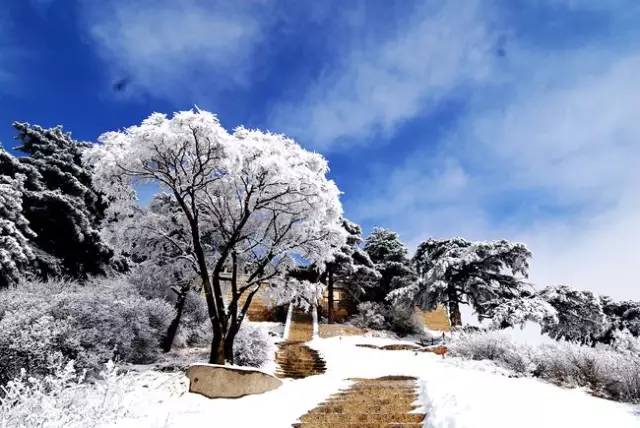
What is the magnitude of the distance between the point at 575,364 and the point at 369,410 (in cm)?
490

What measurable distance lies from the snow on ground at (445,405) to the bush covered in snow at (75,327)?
152 cm

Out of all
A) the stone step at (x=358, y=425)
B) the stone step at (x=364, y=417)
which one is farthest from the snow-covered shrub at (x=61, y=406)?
the stone step at (x=364, y=417)

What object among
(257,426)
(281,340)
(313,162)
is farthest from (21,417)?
(281,340)

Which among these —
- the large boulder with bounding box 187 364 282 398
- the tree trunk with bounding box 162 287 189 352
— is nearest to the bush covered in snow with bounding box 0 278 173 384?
the tree trunk with bounding box 162 287 189 352

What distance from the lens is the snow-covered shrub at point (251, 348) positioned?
13.6 m

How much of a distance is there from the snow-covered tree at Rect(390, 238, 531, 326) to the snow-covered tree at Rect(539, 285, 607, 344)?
2.44 m

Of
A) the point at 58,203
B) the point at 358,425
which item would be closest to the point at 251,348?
the point at 358,425

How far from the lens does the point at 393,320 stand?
27219 millimetres

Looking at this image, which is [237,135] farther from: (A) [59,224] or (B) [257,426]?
(A) [59,224]

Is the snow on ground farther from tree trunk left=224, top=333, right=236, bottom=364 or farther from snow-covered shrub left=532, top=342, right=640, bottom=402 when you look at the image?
tree trunk left=224, top=333, right=236, bottom=364

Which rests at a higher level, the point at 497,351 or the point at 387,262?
the point at 387,262

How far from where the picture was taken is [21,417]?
409 cm

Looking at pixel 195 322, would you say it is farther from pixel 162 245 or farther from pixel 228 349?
pixel 228 349

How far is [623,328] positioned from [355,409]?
84.5 ft
